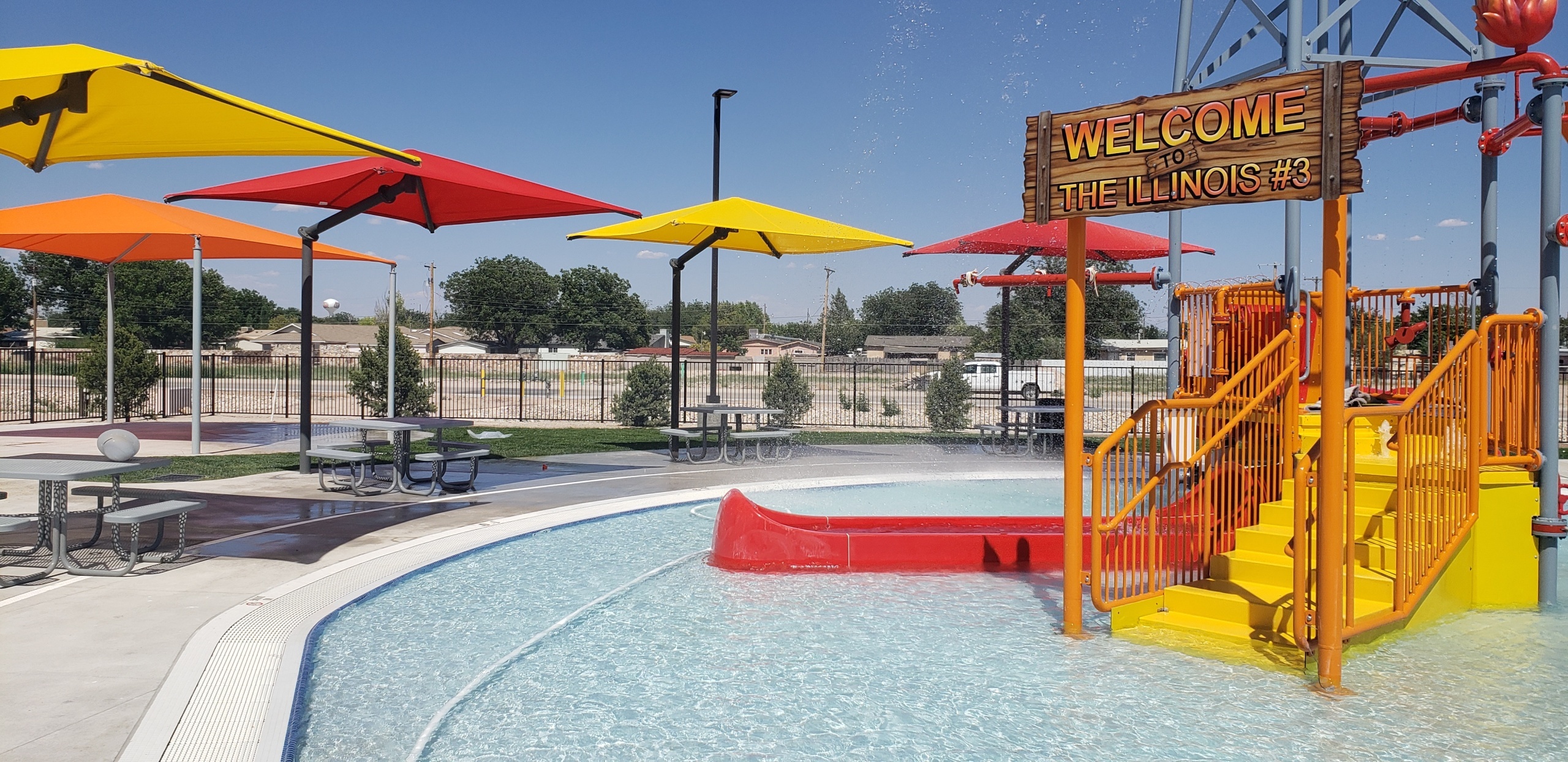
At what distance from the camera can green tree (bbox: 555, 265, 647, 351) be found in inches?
4136

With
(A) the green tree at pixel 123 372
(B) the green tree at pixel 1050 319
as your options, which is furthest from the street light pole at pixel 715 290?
(B) the green tree at pixel 1050 319

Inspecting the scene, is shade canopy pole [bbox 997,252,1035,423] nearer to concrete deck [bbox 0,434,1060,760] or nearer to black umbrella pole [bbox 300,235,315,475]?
concrete deck [bbox 0,434,1060,760]

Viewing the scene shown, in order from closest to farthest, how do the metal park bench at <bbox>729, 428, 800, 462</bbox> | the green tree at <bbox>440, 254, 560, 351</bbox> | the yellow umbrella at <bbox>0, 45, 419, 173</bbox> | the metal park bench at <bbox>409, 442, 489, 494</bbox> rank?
1. the yellow umbrella at <bbox>0, 45, 419, 173</bbox>
2. the metal park bench at <bbox>409, 442, 489, 494</bbox>
3. the metal park bench at <bbox>729, 428, 800, 462</bbox>
4. the green tree at <bbox>440, 254, 560, 351</bbox>

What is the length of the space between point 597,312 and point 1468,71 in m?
101

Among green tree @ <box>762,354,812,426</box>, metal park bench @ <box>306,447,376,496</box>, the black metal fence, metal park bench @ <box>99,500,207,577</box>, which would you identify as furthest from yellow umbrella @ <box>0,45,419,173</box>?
green tree @ <box>762,354,812,426</box>

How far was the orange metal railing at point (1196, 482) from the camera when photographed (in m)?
6.28

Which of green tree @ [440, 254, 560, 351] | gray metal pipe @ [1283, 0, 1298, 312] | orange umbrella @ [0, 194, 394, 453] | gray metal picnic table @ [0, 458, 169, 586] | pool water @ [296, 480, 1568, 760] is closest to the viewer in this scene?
pool water @ [296, 480, 1568, 760]

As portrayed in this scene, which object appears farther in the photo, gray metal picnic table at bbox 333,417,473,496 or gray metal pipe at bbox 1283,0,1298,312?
gray metal picnic table at bbox 333,417,473,496

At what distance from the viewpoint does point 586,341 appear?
349 ft

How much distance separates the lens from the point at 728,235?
14922 millimetres

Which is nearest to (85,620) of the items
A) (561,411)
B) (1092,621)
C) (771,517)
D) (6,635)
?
(6,635)

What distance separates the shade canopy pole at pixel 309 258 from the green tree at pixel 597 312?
9259 centimetres

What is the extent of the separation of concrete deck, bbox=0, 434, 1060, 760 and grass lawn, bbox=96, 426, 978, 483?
2.71 feet

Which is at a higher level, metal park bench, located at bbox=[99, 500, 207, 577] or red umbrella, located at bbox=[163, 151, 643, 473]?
red umbrella, located at bbox=[163, 151, 643, 473]
